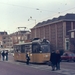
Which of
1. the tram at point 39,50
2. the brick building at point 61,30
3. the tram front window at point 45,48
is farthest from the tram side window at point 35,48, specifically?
the brick building at point 61,30

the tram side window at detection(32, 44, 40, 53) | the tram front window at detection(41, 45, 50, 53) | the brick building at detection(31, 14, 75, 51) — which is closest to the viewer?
the tram front window at detection(41, 45, 50, 53)

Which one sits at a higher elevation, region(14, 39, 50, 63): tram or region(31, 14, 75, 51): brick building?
region(31, 14, 75, 51): brick building

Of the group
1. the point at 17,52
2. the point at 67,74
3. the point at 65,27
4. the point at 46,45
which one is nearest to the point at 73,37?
the point at 65,27

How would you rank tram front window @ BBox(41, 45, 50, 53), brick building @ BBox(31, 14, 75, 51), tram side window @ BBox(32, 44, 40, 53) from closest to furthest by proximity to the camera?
tram front window @ BBox(41, 45, 50, 53)
tram side window @ BBox(32, 44, 40, 53)
brick building @ BBox(31, 14, 75, 51)

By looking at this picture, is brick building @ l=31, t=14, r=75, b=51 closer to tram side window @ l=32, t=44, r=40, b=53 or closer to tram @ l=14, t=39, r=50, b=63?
tram @ l=14, t=39, r=50, b=63

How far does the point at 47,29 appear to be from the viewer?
82.9 meters

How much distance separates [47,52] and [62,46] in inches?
1452

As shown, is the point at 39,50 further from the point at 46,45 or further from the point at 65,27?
the point at 65,27

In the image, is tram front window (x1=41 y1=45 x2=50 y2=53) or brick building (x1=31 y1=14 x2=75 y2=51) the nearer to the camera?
tram front window (x1=41 y1=45 x2=50 y2=53)

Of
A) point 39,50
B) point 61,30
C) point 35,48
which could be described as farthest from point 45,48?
point 61,30

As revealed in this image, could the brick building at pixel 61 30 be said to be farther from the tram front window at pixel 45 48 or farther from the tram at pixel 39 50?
A: the tram front window at pixel 45 48

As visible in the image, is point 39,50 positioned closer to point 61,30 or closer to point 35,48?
point 35,48

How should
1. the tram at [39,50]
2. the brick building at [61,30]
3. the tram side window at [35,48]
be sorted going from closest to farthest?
the tram at [39,50]
the tram side window at [35,48]
the brick building at [61,30]

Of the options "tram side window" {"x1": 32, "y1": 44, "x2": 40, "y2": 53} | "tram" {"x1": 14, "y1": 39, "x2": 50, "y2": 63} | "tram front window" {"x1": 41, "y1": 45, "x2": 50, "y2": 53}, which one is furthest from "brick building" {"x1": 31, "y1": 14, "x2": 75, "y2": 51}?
"tram front window" {"x1": 41, "y1": 45, "x2": 50, "y2": 53}
